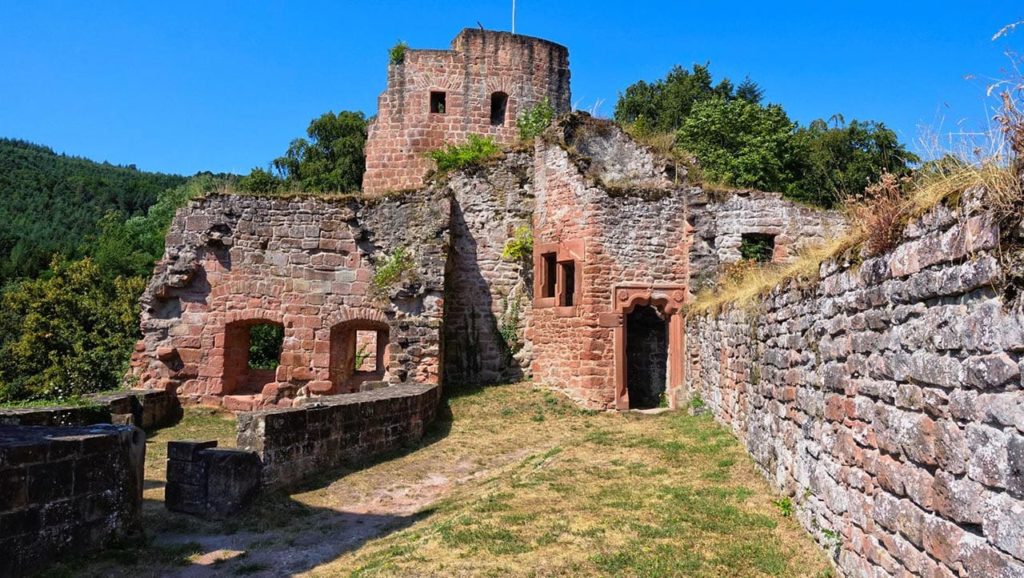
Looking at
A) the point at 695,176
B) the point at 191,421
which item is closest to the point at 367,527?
the point at 191,421

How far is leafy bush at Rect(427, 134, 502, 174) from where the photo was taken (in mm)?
17406

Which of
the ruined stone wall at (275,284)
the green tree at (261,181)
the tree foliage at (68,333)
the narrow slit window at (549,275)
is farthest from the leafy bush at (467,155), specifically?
the green tree at (261,181)

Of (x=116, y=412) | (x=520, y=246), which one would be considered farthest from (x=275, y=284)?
(x=520, y=246)

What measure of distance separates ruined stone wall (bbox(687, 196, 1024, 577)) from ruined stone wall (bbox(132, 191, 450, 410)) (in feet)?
34.9

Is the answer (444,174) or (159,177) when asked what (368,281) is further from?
(159,177)

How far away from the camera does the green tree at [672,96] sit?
35.1 m

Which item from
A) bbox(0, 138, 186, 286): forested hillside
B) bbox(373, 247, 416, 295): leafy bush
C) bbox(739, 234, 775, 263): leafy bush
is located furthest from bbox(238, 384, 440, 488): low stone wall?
bbox(0, 138, 186, 286): forested hillside

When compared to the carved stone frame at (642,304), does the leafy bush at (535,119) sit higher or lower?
higher

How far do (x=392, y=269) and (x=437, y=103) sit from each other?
9073 millimetres

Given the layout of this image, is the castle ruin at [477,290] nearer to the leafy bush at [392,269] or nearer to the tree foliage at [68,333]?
the leafy bush at [392,269]

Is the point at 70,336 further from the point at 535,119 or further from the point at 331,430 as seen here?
the point at 331,430

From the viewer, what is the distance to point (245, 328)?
56.1 ft

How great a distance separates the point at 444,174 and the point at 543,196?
2551 mm

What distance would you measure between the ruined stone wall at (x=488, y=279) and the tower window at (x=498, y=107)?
6.35 metres
